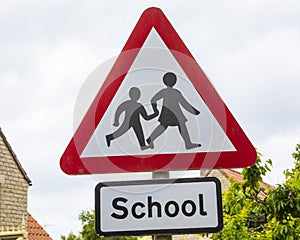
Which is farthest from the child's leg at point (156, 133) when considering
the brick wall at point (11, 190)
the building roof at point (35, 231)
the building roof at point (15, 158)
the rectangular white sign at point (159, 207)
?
the building roof at point (35, 231)

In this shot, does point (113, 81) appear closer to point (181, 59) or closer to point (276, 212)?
point (181, 59)

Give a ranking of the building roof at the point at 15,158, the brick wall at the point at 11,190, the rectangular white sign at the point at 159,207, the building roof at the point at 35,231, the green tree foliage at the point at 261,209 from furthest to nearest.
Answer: the building roof at the point at 35,231
the building roof at the point at 15,158
the brick wall at the point at 11,190
the green tree foliage at the point at 261,209
the rectangular white sign at the point at 159,207

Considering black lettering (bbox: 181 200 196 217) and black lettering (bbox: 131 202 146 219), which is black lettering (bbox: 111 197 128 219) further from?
black lettering (bbox: 181 200 196 217)

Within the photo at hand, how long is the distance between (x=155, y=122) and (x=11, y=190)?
14294 millimetres

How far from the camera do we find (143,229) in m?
2.51

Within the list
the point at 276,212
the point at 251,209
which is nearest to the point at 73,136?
the point at 276,212

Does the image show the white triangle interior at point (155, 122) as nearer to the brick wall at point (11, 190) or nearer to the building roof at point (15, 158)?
the brick wall at point (11, 190)

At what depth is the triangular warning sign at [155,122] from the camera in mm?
2570

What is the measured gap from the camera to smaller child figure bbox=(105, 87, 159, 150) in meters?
2.57

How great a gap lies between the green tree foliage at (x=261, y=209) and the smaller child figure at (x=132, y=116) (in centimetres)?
523

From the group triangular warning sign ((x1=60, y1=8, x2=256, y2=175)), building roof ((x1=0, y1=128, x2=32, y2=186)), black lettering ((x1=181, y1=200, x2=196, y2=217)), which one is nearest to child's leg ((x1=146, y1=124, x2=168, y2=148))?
triangular warning sign ((x1=60, y1=8, x2=256, y2=175))

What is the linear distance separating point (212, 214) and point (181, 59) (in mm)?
667

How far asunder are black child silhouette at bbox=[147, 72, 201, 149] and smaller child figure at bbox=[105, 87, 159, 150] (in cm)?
4

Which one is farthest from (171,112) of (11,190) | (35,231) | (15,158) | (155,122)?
(35,231)
